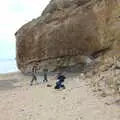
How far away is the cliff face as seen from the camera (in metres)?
33.6

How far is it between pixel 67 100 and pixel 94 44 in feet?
67.0

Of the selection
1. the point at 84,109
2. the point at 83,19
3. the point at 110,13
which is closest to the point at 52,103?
the point at 84,109

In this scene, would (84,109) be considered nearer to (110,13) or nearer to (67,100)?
(67,100)

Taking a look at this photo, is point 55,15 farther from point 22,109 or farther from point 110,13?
point 22,109

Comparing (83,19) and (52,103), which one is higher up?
(83,19)

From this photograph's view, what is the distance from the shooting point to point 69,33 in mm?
37312

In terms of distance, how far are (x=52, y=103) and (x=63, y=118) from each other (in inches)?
144

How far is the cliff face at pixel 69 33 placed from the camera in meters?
33.6

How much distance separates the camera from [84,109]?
42.9 ft

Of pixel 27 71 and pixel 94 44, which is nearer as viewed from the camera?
pixel 94 44

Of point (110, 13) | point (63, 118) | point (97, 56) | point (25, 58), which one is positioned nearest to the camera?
point (63, 118)

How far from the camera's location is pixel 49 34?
38.8 meters

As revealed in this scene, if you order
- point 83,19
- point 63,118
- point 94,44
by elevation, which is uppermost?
point 83,19

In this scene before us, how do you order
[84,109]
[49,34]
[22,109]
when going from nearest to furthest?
[84,109]
[22,109]
[49,34]
